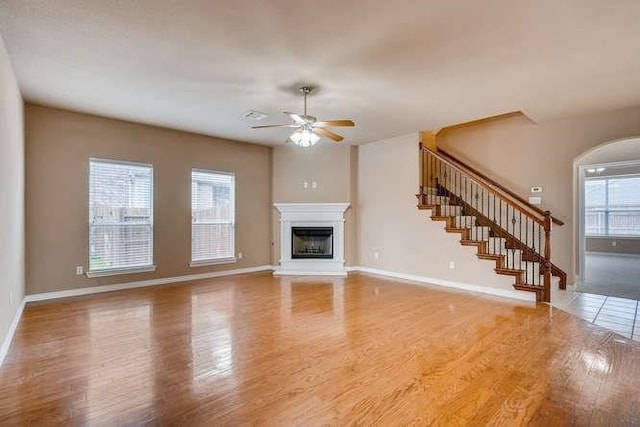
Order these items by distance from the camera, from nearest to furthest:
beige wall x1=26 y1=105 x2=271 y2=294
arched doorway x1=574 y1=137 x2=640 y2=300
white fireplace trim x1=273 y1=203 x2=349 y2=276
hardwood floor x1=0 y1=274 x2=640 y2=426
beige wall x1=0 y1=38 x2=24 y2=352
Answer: hardwood floor x1=0 y1=274 x2=640 y2=426 → beige wall x1=0 y1=38 x2=24 y2=352 → beige wall x1=26 y1=105 x2=271 y2=294 → white fireplace trim x1=273 y1=203 x2=349 y2=276 → arched doorway x1=574 y1=137 x2=640 y2=300

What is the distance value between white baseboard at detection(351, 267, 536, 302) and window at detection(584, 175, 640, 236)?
25.5 feet

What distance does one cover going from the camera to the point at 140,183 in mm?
5793

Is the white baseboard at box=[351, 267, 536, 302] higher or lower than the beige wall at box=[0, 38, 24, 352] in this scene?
lower

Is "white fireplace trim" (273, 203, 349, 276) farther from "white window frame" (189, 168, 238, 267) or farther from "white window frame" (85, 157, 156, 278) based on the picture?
"white window frame" (85, 157, 156, 278)

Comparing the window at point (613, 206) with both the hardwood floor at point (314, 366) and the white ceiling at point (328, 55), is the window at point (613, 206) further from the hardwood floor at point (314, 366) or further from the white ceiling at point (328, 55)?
the hardwood floor at point (314, 366)

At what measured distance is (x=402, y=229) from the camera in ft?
21.8

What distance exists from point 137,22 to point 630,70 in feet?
15.5

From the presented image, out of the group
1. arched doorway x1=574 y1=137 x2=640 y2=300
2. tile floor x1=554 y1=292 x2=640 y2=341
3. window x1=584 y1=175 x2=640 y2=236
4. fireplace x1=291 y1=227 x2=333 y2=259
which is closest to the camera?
tile floor x1=554 y1=292 x2=640 y2=341

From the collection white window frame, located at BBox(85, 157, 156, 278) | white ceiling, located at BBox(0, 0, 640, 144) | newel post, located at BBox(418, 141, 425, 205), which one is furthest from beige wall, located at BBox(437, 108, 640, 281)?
white window frame, located at BBox(85, 157, 156, 278)

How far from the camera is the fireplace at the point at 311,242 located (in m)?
7.22

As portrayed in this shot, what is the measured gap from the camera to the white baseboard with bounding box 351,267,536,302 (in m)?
4.98

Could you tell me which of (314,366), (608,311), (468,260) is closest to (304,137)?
(314,366)

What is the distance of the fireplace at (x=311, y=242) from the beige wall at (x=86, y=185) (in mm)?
866

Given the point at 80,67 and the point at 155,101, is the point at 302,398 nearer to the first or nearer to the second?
the point at 80,67
